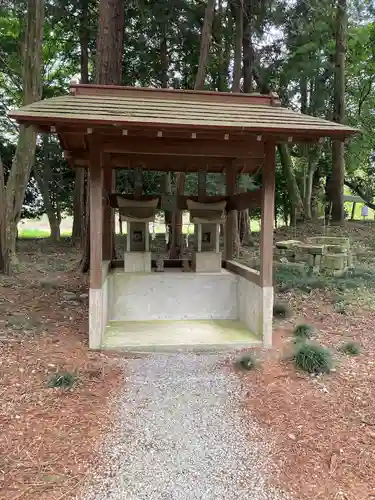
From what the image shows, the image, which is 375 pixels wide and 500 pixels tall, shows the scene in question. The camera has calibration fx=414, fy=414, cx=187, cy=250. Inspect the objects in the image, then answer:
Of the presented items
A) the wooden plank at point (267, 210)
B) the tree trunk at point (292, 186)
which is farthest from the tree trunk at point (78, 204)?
the wooden plank at point (267, 210)

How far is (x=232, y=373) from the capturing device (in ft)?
12.4

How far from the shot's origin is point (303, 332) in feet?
15.6

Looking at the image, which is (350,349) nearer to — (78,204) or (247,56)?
(247,56)

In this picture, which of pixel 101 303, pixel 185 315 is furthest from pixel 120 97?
pixel 185 315

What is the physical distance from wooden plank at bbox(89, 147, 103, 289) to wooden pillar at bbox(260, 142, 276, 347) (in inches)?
67.6

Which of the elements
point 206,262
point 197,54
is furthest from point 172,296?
point 197,54

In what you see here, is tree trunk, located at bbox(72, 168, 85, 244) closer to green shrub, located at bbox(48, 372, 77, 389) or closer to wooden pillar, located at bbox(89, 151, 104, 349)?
wooden pillar, located at bbox(89, 151, 104, 349)

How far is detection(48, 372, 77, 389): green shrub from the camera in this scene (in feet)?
11.0

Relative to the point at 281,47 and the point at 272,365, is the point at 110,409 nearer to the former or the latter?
the point at 272,365

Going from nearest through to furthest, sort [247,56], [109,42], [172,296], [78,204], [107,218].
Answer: [172,296] < [107,218] < [109,42] < [247,56] < [78,204]

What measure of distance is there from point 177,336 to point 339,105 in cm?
916

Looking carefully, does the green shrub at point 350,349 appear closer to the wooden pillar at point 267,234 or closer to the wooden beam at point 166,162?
the wooden pillar at point 267,234

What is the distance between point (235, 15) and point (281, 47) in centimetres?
152

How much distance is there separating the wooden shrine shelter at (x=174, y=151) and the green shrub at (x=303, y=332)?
49 centimetres
